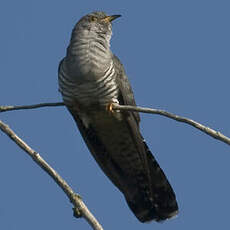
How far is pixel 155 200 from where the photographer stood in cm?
575

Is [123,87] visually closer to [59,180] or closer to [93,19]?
[93,19]

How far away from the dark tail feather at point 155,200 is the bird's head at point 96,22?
1.18 meters

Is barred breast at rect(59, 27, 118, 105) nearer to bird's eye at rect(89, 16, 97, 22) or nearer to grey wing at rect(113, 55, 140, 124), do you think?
grey wing at rect(113, 55, 140, 124)

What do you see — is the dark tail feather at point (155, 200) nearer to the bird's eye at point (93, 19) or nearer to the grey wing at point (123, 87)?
the grey wing at point (123, 87)

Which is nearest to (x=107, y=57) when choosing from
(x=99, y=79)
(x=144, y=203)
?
(x=99, y=79)

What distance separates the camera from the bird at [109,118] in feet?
17.4

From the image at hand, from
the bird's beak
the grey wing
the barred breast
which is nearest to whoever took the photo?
the barred breast

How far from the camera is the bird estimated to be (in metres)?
5.31

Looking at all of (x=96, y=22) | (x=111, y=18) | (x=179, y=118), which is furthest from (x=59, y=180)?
(x=111, y=18)

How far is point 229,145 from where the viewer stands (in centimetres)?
342

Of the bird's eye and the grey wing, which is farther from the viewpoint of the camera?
the bird's eye

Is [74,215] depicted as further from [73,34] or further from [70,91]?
[73,34]

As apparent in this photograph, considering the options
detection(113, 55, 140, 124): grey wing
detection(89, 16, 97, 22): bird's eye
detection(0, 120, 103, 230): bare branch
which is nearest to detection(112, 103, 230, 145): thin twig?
detection(0, 120, 103, 230): bare branch

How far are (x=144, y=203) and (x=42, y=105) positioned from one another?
1849mm
